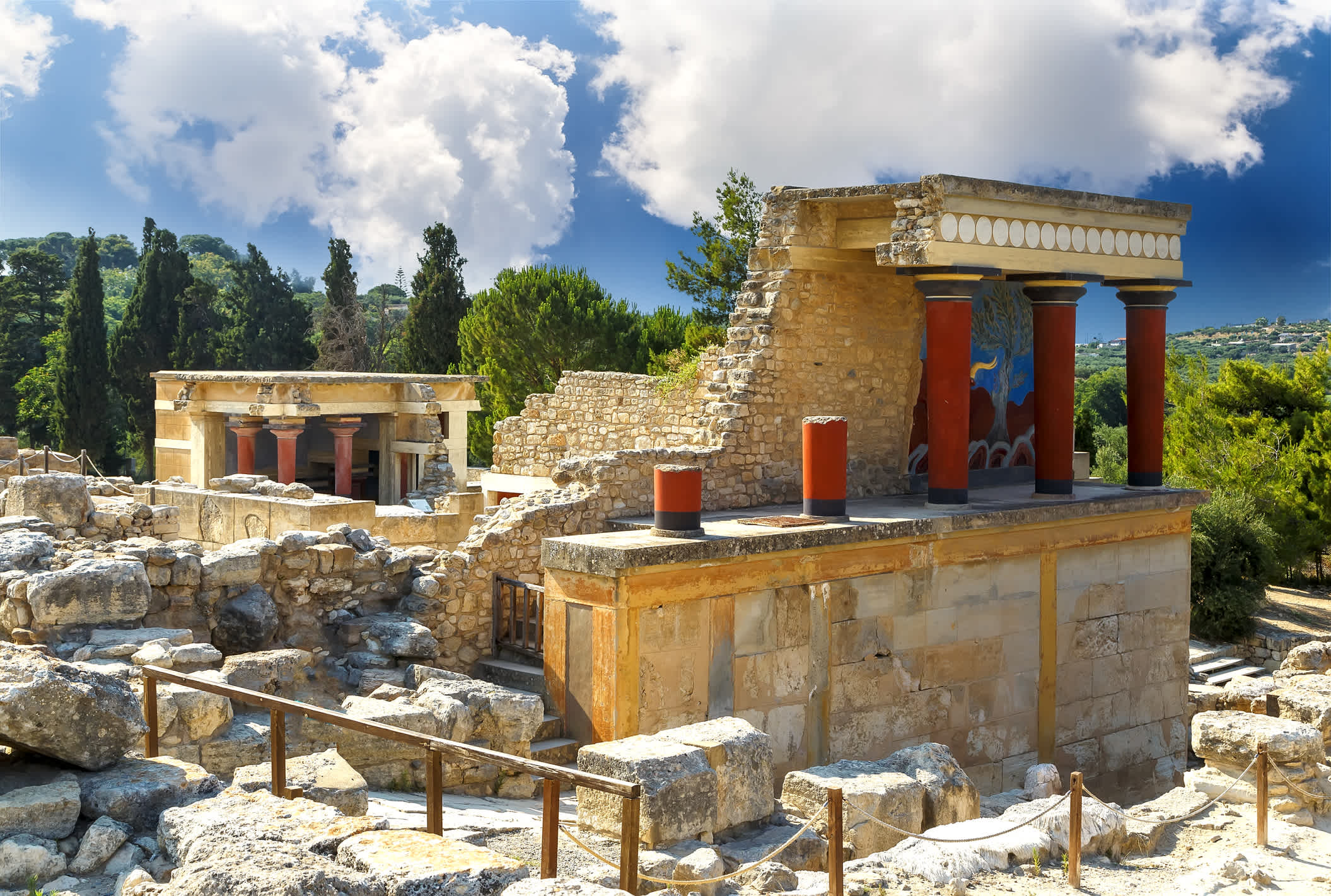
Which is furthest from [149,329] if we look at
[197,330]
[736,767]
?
[736,767]

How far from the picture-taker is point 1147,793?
1306cm

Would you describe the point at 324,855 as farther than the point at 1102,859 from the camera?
No

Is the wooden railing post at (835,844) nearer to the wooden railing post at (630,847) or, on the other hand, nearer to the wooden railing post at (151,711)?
the wooden railing post at (630,847)

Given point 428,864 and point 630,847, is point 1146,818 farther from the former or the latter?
point 428,864

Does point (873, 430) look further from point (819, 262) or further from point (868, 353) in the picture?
point (819, 262)

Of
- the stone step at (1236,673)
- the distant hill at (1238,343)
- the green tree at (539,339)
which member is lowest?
the stone step at (1236,673)

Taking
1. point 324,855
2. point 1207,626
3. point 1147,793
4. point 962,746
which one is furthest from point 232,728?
point 1207,626

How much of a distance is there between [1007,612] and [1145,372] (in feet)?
13.6

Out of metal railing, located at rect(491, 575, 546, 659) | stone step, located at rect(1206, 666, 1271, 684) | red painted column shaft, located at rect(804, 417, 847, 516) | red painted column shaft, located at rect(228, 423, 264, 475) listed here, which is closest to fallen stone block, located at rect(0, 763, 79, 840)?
metal railing, located at rect(491, 575, 546, 659)

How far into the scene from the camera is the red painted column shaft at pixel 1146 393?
1412 cm

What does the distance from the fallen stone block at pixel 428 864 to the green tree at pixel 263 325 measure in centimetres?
4029

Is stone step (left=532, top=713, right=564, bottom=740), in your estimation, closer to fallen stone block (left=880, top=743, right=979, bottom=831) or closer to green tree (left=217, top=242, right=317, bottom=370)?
fallen stone block (left=880, top=743, right=979, bottom=831)

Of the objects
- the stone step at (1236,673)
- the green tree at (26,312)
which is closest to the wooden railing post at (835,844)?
the stone step at (1236,673)

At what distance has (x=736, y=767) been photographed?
23.3ft
